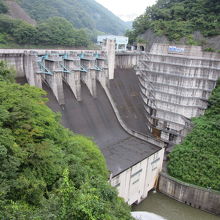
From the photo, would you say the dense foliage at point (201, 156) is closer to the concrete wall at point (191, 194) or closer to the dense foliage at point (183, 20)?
the concrete wall at point (191, 194)

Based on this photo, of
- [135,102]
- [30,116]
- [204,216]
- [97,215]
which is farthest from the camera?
[135,102]

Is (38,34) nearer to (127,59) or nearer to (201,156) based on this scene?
(127,59)

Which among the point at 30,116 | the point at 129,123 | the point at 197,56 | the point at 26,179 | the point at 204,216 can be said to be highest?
the point at 197,56

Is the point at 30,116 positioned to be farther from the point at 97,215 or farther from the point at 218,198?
the point at 218,198

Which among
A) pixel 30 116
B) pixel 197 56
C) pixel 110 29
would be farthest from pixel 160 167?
pixel 110 29

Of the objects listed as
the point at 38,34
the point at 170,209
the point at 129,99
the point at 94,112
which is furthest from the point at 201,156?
the point at 38,34

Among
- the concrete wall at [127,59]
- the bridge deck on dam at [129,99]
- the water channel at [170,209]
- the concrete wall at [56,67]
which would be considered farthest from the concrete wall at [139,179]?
the concrete wall at [127,59]
